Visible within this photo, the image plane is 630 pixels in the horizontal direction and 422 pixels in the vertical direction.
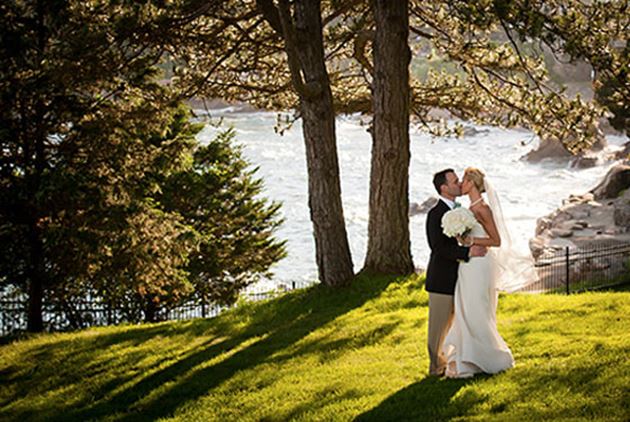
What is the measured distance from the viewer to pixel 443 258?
7.98m

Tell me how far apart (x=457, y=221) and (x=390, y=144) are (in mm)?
5579

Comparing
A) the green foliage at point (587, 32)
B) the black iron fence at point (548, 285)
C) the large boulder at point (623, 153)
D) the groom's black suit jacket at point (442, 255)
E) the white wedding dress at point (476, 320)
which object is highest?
the large boulder at point (623, 153)

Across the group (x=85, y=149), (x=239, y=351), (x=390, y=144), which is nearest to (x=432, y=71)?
(x=390, y=144)

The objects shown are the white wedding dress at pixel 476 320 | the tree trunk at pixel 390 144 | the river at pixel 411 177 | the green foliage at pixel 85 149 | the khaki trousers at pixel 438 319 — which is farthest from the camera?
the river at pixel 411 177

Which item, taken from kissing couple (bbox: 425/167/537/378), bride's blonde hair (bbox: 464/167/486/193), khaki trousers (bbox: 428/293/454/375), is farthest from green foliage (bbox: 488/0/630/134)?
khaki trousers (bbox: 428/293/454/375)

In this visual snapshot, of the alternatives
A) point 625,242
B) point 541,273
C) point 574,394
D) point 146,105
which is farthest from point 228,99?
point 625,242

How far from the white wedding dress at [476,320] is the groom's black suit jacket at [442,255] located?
8cm

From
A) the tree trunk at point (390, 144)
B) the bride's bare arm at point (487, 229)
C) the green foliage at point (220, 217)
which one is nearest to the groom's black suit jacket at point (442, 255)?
the bride's bare arm at point (487, 229)

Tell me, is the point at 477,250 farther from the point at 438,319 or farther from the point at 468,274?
the point at 438,319

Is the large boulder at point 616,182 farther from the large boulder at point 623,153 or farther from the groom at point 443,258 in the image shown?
the groom at point 443,258

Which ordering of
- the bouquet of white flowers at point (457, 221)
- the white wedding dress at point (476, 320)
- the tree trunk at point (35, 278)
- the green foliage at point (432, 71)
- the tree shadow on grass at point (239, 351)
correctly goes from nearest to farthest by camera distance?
1. the bouquet of white flowers at point (457, 221)
2. the white wedding dress at point (476, 320)
3. the tree shadow on grass at point (239, 351)
4. the tree trunk at point (35, 278)
5. the green foliage at point (432, 71)

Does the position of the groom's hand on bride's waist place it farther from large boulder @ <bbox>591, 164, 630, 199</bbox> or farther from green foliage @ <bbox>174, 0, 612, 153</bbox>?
large boulder @ <bbox>591, 164, 630, 199</bbox>

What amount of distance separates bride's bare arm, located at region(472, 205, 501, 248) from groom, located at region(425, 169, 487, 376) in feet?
0.21

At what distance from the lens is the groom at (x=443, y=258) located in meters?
7.89
